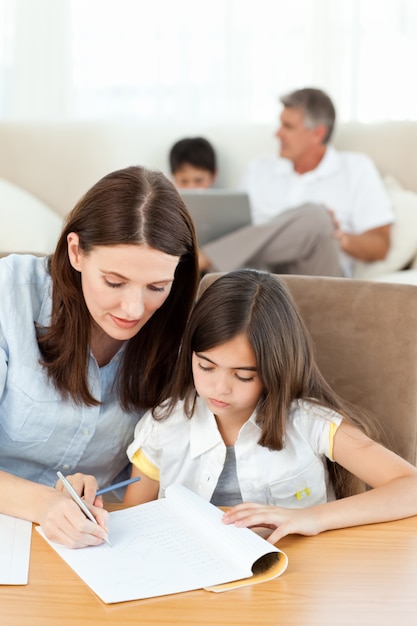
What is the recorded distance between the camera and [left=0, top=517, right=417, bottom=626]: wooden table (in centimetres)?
92

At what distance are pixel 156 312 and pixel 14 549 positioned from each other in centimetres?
52

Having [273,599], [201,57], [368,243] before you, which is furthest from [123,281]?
[201,57]

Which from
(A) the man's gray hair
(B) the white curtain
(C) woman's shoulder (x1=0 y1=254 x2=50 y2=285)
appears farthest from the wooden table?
(B) the white curtain

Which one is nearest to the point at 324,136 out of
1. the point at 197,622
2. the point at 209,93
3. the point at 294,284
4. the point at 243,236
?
the point at 243,236

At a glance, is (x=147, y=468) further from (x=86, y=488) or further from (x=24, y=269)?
(x=24, y=269)

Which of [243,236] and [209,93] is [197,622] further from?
[209,93]

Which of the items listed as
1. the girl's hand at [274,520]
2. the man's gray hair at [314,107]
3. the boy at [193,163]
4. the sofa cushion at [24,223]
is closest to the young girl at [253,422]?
the girl's hand at [274,520]

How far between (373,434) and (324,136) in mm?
2219

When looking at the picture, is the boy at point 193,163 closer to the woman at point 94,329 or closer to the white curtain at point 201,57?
the white curtain at point 201,57

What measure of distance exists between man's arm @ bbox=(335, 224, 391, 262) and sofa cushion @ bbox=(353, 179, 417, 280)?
0.07 feet

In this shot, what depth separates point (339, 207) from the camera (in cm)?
340

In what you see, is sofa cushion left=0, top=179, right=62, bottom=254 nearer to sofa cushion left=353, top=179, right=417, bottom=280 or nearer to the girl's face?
sofa cushion left=353, top=179, right=417, bottom=280

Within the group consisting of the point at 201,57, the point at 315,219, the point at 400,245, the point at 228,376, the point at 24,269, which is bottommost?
the point at 400,245

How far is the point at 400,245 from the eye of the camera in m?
3.20
